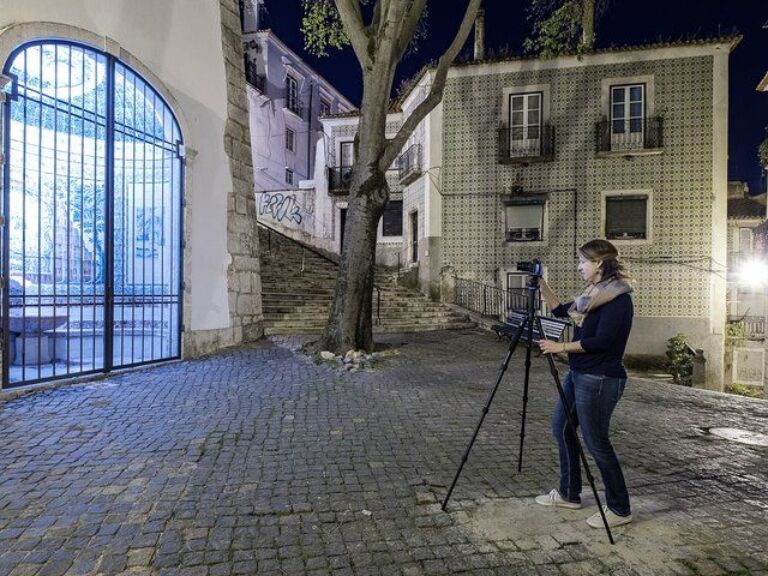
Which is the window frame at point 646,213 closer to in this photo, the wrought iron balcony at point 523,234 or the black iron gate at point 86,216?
the wrought iron balcony at point 523,234

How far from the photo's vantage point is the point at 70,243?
6.82m

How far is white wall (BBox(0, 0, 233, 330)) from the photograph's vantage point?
717 centimetres

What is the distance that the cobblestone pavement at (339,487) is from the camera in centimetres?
263

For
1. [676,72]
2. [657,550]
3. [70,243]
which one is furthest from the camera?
[676,72]

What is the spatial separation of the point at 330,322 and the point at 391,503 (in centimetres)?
585

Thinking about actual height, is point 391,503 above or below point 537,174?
below

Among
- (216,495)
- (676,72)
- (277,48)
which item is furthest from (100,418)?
(277,48)

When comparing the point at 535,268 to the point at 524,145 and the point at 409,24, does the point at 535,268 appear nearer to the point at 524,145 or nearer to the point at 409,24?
the point at 409,24

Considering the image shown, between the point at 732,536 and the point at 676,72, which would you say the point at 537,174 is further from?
the point at 732,536

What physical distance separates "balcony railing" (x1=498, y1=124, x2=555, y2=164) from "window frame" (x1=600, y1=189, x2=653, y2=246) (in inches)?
94.2

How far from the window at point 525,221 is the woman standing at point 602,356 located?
1520cm

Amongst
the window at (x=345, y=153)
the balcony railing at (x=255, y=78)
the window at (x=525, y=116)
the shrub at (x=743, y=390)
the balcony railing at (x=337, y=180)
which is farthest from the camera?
the balcony railing at (x=255, y=78)

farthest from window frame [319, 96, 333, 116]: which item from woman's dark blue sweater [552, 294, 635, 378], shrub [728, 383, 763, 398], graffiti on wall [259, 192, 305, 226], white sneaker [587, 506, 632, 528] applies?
white sneaker [587, 506, 632, 528]

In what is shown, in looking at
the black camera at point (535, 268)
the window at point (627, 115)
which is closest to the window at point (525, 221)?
the window at point (627, 115)
